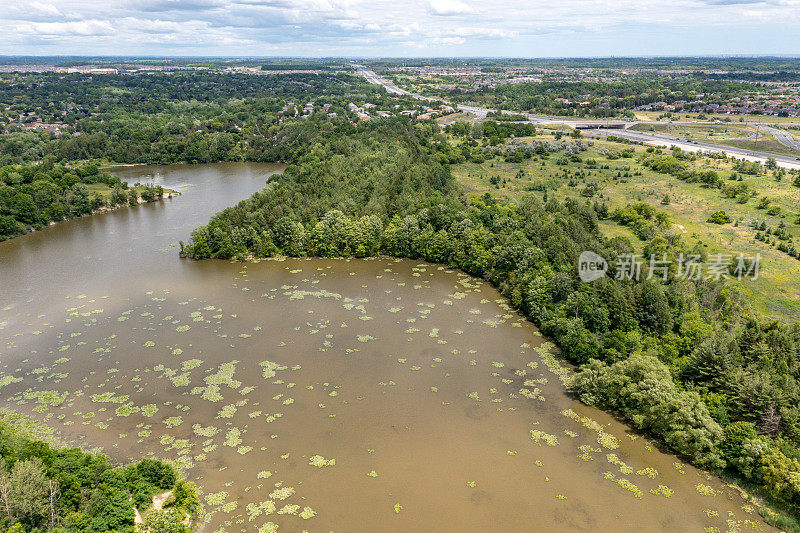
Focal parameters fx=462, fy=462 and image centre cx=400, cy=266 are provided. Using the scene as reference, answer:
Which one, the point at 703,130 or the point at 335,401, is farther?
the point at 703,130

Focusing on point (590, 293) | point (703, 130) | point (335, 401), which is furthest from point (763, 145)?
point (335, 401)

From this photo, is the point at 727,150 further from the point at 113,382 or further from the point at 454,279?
the point at 113,382

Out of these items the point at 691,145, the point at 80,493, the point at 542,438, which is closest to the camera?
the point at 80,493

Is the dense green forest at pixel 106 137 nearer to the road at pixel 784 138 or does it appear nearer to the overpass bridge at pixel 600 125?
the overpass bridge at pixel 600 125

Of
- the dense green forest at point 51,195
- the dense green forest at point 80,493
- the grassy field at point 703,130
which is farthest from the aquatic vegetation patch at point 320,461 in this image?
the grassy field at point 703,130

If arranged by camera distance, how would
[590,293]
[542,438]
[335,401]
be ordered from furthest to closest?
1. [590,293]
2. [335,401]
3. [542,438]

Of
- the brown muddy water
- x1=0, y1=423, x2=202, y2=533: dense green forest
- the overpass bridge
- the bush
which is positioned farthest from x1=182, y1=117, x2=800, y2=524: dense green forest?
the overpass bridge

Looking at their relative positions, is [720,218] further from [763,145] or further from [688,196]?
[763,145]

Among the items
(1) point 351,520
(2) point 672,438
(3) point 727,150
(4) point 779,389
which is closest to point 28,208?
(1) point 351,520
